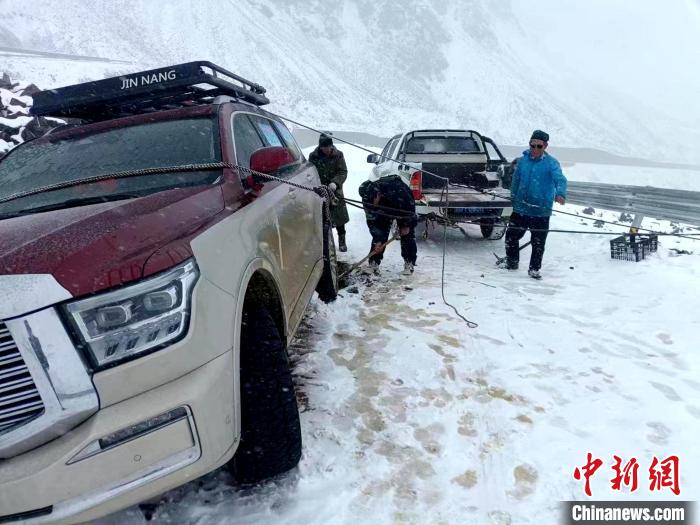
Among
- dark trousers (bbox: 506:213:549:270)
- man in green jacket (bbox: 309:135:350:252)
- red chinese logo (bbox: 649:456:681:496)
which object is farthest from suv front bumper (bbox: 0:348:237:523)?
man in green jacket (bbox: 309:135:350:252)

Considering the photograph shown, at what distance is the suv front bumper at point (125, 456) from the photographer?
1410mm

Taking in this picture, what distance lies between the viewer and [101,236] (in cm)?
163

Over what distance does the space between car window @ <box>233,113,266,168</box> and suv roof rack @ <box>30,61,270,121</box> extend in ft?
0.88

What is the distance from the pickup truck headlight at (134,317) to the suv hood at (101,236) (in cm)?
5

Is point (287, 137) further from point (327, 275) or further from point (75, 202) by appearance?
point (75, 202)

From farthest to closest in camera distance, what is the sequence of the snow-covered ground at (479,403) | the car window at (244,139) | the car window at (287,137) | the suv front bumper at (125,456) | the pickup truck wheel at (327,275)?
the pickup truck wheel at (327,275), the car window at (287,137), the car window at (244,139), the snow-covered ground at (479,403), the suv front bumper at (125,456)

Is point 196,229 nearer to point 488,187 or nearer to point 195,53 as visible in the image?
point 488,187

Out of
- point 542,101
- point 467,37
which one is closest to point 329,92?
point 542,101

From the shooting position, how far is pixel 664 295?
16.2 feet

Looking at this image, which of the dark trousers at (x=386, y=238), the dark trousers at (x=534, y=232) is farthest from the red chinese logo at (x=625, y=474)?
the dark trousers at (x=386, y=238)

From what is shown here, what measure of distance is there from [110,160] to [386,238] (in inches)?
162

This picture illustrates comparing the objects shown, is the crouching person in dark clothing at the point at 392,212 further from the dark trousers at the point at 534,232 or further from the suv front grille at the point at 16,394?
the suv front grille at the point at 16,394

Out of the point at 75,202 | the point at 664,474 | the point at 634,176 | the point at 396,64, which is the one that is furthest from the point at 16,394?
the point at 396,64

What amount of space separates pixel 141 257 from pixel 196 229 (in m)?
0.29
